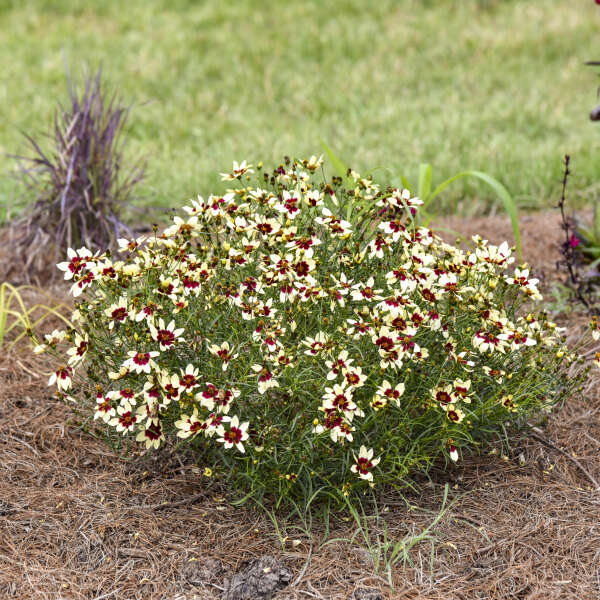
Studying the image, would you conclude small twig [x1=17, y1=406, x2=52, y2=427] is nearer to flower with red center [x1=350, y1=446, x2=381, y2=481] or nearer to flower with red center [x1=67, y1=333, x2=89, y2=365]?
flower with red center [x1=67, y1=333, x2=89, y2=365]

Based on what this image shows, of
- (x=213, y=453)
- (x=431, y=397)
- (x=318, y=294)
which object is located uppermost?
(x=318, y=294)

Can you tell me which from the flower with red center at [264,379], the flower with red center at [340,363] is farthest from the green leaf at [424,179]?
the flower with red center at [264,379]

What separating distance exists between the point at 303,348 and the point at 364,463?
0.49 m

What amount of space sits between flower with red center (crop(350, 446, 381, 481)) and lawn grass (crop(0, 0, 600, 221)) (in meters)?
3.66

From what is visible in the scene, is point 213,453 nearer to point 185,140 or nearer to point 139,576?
point 139,576

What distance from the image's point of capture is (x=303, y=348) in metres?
2.72

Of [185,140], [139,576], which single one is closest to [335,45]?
[185,140]

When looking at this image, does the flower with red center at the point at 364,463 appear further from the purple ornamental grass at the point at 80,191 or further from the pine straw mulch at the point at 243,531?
the purple ornamental grass at the point at 80,191

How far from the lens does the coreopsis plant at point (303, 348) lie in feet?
8.22

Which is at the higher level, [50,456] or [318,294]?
[318,294]

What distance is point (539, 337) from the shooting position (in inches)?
112

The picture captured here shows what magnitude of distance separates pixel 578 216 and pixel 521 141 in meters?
1.99

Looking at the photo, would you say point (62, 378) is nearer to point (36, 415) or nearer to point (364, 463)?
point (36, 415)

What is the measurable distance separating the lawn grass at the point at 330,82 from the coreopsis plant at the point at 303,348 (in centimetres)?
307
